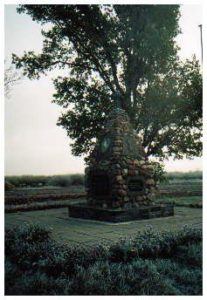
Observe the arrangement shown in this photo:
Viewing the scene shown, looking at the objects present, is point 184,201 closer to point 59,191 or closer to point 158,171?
point 158,171

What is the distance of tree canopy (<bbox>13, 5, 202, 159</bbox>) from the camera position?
13.1 meters

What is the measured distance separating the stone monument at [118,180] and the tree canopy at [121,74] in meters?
3.07

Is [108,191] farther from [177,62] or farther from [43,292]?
[177,62]

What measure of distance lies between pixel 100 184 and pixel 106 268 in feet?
18.7

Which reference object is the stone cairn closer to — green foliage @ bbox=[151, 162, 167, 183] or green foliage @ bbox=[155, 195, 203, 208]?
green foliage @ bbox=[155, 195, 203, 208]

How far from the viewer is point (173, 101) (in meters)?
13.7

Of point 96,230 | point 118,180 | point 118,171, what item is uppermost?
point 118,171

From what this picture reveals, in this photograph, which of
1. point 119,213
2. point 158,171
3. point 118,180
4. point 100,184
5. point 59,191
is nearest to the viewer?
point 119,213

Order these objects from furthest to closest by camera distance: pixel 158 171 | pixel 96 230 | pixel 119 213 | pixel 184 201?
1. pixel 184 201
2. pixel 158 171
3. pixel 119 213
4. pixel 96 230

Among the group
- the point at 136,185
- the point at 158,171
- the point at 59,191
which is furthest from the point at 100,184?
the point at 59,191

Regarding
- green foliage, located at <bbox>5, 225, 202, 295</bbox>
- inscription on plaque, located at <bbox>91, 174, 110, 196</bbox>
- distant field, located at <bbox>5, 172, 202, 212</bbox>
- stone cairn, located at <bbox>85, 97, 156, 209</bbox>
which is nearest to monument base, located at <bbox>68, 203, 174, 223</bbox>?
stone cairn, located at <bbox>85, 97, 156, 209</bbox>

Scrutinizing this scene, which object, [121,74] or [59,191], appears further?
[59,191]

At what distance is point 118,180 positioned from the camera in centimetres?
969

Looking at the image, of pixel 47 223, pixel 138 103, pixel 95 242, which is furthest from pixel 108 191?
pixel 138 103
